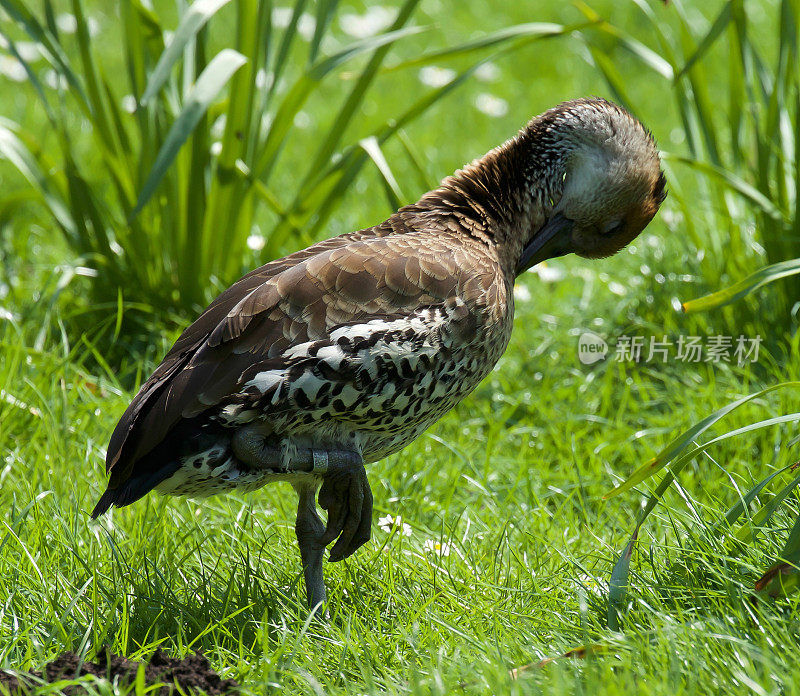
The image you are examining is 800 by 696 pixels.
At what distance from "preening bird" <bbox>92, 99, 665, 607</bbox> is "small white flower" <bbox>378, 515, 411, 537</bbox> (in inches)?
9.3

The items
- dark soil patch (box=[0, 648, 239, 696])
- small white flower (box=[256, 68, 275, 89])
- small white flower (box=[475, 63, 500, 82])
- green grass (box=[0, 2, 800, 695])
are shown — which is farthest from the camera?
small white flower (box=[475, 63, 500, 82])

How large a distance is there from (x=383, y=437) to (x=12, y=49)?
2.57m

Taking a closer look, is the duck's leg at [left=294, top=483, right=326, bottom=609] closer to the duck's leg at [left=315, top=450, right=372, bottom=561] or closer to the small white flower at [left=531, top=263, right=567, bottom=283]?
the duck's leg at [left=315, top=450, right=372, bottom=561]

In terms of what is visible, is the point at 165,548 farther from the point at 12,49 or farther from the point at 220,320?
the point at 12,49

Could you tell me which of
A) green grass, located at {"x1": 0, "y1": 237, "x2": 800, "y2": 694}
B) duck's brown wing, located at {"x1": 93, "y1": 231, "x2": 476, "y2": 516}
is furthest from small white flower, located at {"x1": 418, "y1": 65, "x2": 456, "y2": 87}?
duck's brown wing, located at {"x1": 93, "y1": 231, "x2": 476, "y2": 516}

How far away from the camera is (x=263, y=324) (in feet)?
9.09

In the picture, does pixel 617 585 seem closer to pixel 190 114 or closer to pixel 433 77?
pixel 190 114

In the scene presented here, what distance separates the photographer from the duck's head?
320 cm

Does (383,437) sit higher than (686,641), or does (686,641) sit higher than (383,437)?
(383,437)

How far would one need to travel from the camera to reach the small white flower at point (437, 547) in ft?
10.2

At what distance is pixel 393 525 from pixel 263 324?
0.83 metres

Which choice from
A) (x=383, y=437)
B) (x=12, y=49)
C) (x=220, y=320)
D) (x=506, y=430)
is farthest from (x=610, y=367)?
(x=12, y=49)

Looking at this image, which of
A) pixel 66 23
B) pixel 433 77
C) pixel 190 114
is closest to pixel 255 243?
pixel 190 114

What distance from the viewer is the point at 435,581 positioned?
293 cm
